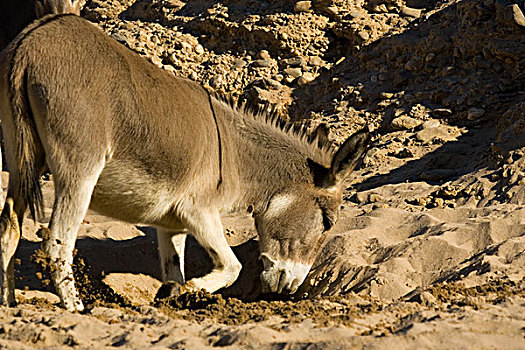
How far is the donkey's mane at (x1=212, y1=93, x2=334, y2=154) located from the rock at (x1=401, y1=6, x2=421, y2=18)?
608 cm

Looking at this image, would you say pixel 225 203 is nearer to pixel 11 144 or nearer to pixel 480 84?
pixel 11 144

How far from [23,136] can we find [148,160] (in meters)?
0.91

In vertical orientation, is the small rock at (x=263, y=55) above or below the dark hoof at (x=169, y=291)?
above

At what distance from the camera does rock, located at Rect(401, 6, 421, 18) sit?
11422 millimetres

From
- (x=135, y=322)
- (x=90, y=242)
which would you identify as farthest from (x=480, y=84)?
(x=135, y=322)

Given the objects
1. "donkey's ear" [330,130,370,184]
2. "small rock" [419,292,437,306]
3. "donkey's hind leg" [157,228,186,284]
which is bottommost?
"donkey's hind leg" [157,228,186,284]

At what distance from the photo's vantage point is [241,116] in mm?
5938

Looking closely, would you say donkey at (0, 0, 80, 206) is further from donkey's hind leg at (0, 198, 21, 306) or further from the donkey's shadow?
donkey's hind leg at (0, 198, 21, 306)

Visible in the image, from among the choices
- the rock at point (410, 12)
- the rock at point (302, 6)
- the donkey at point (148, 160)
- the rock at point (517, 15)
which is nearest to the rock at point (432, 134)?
the rock at point (517, 15)

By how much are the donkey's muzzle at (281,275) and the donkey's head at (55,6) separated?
344 cm

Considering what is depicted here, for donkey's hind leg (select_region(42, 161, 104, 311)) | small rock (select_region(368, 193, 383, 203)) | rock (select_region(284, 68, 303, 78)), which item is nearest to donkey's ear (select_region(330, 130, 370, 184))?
small rock (select_region(368, 193, 383, 203))

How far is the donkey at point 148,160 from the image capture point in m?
4.52

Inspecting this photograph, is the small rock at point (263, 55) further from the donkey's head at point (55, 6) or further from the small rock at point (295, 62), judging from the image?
the donkey's head at point (55, 6)

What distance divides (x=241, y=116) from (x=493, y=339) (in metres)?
3.24
